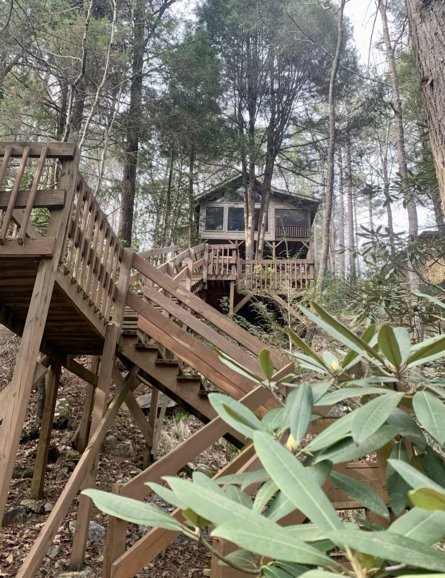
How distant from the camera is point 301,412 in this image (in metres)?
0.83

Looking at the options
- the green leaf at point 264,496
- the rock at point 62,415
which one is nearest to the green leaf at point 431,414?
the green leaf at point 264,496

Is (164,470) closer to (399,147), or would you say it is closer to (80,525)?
(80,525)

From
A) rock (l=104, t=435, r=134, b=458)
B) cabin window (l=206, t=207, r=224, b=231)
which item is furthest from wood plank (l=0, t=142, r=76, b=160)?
cabin window (l=206, t=207, r=224, b=231)

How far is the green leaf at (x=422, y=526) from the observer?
506 millimetres

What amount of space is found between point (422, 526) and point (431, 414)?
8.9 inches

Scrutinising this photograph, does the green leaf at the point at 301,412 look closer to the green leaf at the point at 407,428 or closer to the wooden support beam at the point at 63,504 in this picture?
the green leaf at the point at 407,428

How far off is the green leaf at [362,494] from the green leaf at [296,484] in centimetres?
17

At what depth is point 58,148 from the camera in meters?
3.13

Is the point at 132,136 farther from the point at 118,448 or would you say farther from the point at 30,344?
the point at 30,344

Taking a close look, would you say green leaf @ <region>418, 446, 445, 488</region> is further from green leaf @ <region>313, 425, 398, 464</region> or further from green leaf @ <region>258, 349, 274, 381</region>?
green leaf @ <region>258, 349, 274, 381</region>

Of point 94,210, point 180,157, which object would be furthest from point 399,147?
point 180,157

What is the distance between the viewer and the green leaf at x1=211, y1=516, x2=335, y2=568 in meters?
0.44

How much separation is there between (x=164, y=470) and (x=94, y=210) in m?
2.46

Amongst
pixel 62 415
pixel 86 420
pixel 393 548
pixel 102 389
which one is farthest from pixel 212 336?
pixel 62 415
